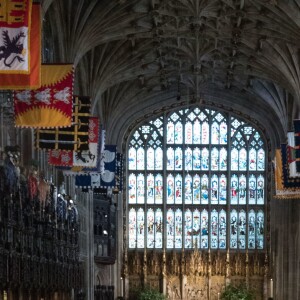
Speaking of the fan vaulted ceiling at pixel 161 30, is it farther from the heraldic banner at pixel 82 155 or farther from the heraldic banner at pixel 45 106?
the heraldic banner at pixel 45 106

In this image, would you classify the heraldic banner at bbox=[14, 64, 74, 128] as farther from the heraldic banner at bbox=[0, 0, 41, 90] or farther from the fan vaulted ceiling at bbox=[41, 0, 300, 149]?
the fan vaulted ceiling at bbox=[41, 0, 300, 149]

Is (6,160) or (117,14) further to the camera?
(117,14)

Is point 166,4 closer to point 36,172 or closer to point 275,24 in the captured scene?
point 275,24

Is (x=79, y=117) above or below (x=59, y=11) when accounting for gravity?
below

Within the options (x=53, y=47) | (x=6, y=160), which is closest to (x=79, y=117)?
(x=6, y=160)

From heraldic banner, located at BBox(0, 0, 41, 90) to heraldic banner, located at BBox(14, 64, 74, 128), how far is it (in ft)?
15.0

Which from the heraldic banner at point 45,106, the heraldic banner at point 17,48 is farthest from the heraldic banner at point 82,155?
the heraldic banner at point 17,48

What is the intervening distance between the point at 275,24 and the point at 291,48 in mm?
3650

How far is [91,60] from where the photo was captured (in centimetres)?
4919

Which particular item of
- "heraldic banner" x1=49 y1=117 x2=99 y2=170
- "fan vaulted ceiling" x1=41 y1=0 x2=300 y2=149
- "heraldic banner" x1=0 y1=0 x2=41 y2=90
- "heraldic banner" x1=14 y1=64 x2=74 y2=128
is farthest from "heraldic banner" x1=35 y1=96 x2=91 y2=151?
"heraldic banner" x1=0 y1=0 x2=41 y2=90

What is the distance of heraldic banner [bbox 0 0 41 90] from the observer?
2133 cm

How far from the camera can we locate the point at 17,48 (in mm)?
21406

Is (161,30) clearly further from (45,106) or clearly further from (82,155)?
(45,106)

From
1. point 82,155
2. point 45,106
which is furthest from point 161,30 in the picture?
point 45,106
